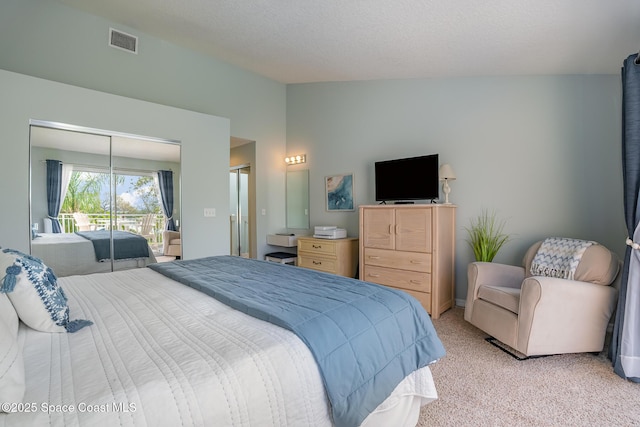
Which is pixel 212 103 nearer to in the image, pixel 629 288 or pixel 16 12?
pixel 16 12

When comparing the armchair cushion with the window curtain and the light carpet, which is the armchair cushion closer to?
the window curtain

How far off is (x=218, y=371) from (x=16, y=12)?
4.30 meters

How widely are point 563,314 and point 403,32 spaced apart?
272cm

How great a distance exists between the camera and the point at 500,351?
8.05ft

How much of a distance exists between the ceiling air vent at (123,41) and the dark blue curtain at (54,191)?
1.66 metres

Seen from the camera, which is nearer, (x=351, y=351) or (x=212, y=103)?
(x=351, y=351)

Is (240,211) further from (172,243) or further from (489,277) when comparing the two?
(489,277)

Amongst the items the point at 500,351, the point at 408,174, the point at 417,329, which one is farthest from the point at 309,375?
the point at 408,174

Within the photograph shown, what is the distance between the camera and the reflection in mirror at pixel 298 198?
516cm

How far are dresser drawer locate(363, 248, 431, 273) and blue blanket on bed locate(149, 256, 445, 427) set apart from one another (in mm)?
1726

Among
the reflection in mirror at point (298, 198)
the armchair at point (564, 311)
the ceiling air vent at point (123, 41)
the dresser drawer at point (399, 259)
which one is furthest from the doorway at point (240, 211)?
the armchair at point (564, 311)

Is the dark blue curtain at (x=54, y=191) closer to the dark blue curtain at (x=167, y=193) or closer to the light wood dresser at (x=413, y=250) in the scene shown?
the dark blue curtain at (x=167, y=193)

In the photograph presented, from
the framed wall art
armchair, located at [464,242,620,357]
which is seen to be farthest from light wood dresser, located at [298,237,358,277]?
armchair, located at [464,242,620,357]

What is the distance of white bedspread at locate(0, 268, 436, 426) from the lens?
0.74 meters
